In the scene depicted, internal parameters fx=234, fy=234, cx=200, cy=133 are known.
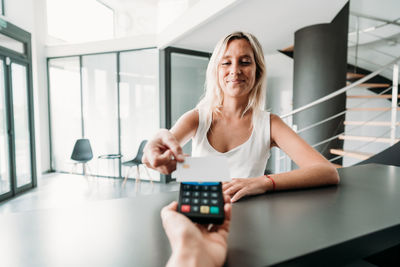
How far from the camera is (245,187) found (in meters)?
0.77

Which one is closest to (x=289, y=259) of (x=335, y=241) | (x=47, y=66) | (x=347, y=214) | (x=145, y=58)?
(x=335, y=241)

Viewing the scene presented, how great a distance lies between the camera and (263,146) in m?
1.27

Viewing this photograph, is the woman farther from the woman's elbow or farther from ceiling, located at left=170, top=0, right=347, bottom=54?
ceiling, located at left=170, top=0, right=347, bottom=54

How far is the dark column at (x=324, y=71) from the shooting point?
3.42m

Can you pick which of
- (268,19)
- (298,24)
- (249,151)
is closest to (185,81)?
(268,19)

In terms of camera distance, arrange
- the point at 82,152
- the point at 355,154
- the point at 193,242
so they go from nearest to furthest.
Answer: the point at 193,242
the point at 355,154
the point at 82,152

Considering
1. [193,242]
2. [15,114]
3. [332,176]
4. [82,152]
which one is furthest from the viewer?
[82,152]

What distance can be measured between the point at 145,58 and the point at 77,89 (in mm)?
1949

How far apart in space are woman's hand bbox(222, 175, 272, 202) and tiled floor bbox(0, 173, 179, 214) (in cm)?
320

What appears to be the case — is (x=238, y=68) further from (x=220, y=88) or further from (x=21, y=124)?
(x=21, y=124)

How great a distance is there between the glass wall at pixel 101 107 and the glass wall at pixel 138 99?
0.22 metres

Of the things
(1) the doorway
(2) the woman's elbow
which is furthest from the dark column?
(1) the doorway

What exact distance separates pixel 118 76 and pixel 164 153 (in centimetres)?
493

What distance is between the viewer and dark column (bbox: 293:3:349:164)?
3.42 m
